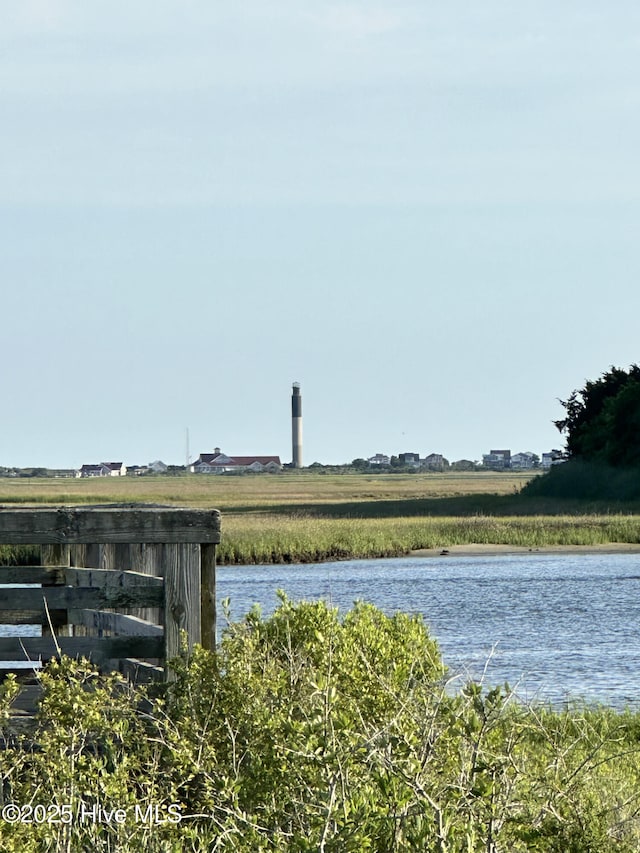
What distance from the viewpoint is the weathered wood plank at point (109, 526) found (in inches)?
267

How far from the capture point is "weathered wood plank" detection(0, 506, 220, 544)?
6.79m

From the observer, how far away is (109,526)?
6.84 metres

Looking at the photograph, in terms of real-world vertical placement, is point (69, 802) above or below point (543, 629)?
above

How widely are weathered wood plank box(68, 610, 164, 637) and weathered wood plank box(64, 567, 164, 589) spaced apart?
0.18 m

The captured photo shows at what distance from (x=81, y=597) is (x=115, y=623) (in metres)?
0.33

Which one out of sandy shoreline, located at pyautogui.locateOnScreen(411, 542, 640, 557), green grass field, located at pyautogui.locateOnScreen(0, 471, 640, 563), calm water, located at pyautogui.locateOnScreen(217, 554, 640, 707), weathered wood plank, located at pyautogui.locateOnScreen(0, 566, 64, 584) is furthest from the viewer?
sandy shoreline, located at pyautogui.locateOnScreen(411, 542, 640, 557)

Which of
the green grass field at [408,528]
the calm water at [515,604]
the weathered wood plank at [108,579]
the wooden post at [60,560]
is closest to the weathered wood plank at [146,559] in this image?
the weathered wood plank at [108,579]

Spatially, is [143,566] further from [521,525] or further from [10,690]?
[521,525]

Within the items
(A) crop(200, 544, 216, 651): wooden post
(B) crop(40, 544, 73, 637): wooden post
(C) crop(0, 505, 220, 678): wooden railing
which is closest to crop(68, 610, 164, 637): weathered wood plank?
(C) crop(0, 505, 220, 678): wooden railing

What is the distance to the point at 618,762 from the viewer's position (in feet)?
33.1

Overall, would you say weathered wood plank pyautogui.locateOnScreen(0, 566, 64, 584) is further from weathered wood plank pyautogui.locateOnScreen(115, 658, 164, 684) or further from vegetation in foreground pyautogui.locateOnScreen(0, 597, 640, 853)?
vegetation in foreground pyautogui.locateOnScreen(0, 597, 640, 853)

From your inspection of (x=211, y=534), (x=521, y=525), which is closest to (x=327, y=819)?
(x=211, y=534)

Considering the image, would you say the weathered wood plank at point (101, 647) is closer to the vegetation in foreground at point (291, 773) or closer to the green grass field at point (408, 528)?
the vegetation in foreground at point (291, 773)

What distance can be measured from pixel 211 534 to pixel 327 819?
280 centimetres
